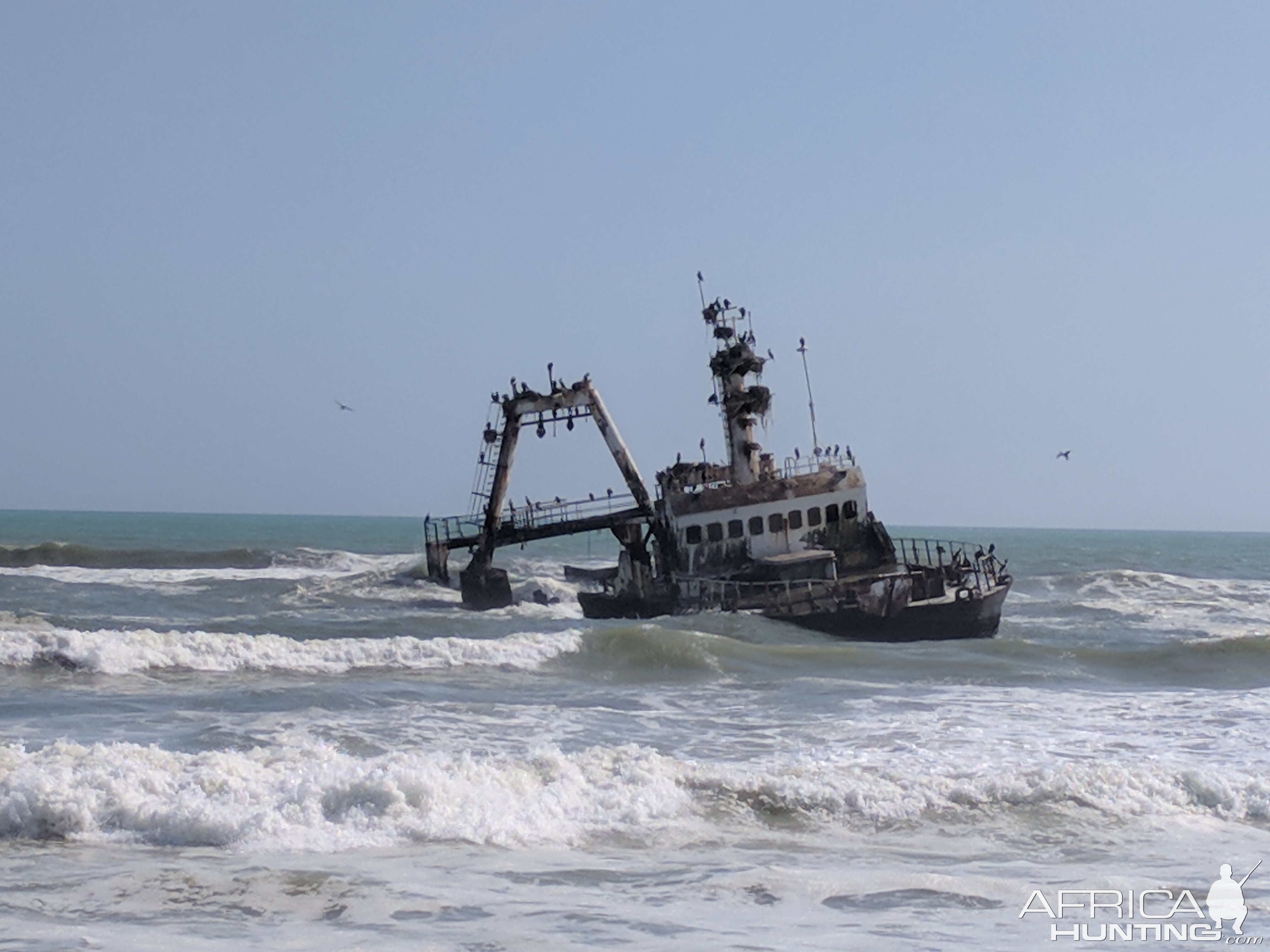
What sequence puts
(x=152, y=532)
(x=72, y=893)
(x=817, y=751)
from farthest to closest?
(x=152, y=532)
(x=817, y=751)
(x=72, y=893)

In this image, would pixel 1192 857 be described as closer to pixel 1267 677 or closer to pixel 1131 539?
pixel 1267 677

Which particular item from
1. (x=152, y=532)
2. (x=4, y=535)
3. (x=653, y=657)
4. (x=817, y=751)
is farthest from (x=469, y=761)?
(x=152, y=532)

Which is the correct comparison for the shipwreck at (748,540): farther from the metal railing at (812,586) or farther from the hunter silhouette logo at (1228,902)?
the hunter silhouette logo at (1228,902)

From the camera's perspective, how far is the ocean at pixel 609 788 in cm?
954

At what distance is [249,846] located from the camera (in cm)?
1121

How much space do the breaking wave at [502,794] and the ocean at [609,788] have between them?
0.12 feet

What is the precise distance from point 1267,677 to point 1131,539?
169m

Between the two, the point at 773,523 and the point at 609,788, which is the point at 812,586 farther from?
the point at 609,788

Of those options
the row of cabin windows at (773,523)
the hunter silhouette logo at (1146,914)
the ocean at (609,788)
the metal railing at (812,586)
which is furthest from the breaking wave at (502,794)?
the row of cabin windows at (773,523)

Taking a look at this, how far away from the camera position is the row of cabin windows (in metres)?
33.1

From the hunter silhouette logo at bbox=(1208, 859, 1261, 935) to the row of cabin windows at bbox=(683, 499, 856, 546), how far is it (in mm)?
22100

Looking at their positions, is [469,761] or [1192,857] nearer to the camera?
[1192,857]

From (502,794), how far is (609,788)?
1034 millimetres

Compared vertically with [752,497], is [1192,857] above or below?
below
